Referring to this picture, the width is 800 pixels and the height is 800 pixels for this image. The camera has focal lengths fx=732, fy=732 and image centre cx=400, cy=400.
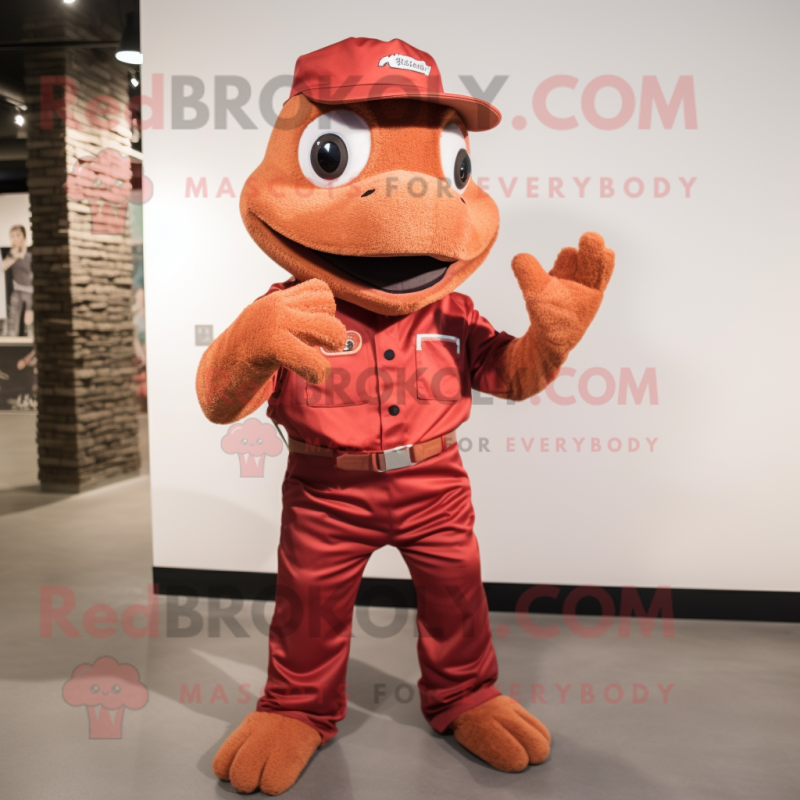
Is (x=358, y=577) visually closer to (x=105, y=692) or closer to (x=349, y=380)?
(x=349, y=380)

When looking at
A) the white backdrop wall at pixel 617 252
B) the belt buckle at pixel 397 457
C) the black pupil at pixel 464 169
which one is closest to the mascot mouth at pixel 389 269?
the black pupil at pixel 464 169

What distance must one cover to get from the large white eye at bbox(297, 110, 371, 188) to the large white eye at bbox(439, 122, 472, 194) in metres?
0.17

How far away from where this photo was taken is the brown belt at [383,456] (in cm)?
161

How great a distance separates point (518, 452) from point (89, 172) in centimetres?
335

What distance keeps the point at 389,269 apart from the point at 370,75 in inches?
15.1

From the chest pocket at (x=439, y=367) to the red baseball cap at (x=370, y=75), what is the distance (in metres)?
0.51

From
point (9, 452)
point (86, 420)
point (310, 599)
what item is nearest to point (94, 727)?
point (310, 599)

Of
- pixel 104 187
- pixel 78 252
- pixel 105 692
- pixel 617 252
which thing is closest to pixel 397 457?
pixel 105 692

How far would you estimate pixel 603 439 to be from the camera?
2.56m

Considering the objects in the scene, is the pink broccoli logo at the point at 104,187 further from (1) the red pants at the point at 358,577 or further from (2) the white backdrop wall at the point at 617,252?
(1) the red pants at the point at 358,577

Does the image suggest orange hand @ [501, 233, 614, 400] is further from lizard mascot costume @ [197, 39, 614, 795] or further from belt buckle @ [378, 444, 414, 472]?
belt buckle @ [378, 444, 414, 472]

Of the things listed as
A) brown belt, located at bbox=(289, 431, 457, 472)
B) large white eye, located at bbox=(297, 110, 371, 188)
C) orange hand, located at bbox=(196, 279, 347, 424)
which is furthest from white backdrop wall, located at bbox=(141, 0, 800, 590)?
orange hand, located at bbox=(196, 279, 347, 424)

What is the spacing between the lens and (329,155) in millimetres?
1487

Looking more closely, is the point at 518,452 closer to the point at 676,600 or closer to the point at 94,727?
the point at 676,600
